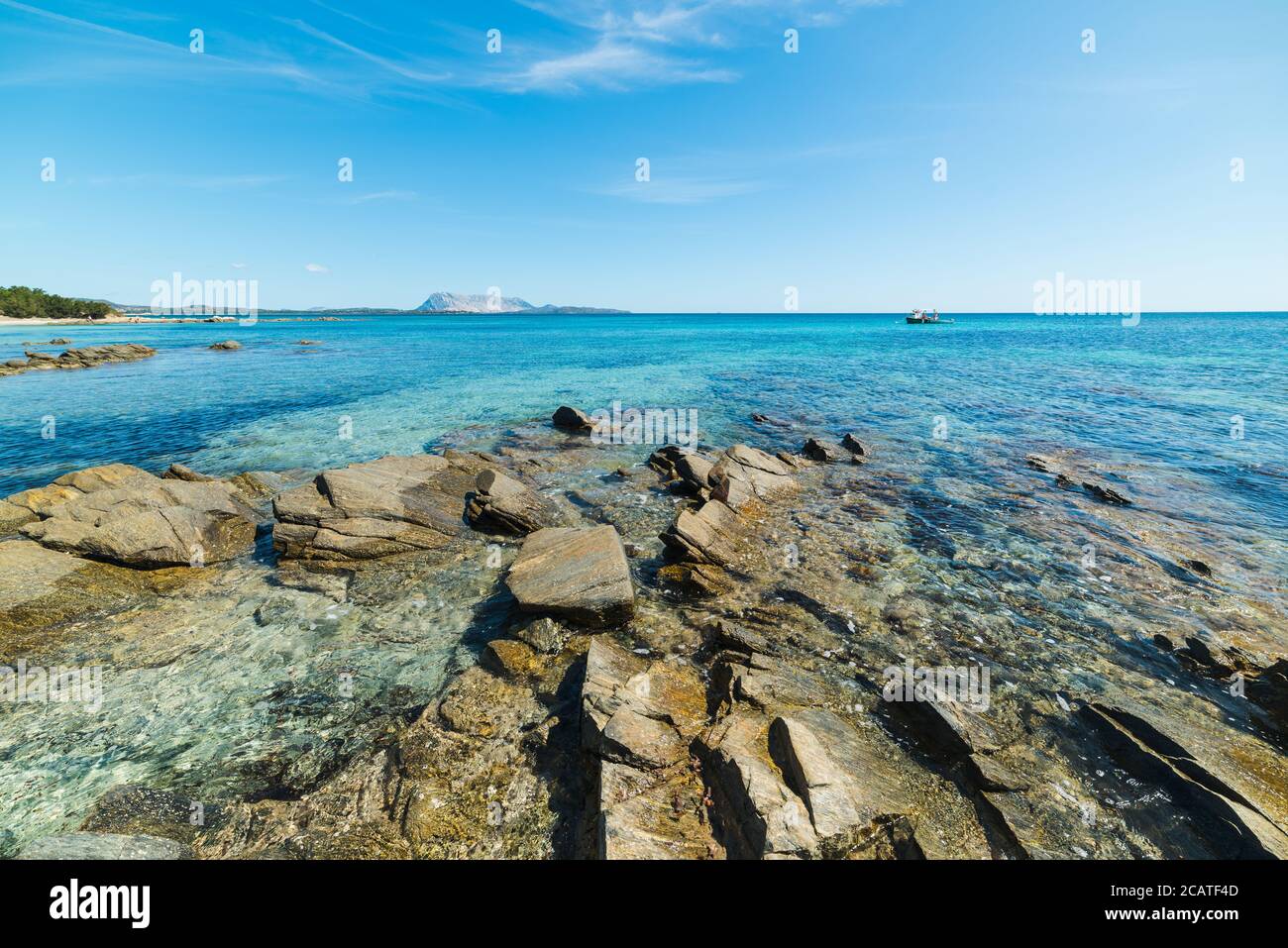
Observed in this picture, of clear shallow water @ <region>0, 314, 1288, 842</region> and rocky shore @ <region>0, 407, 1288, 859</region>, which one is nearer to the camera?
rocky shore @ <region>0, 407, 1288, 859</region>

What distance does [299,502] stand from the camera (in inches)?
623

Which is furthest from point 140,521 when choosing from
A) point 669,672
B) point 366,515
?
point 669,672

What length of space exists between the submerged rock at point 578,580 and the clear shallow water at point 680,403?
18168 mm

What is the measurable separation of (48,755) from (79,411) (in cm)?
4252

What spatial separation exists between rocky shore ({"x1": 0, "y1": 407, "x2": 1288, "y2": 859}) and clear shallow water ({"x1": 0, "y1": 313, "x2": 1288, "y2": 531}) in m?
9.44

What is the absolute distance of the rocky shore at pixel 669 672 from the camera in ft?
21.8

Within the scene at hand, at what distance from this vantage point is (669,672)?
380 inches

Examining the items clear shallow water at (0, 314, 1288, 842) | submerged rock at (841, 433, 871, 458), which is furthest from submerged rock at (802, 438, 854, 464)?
clear shallow water at (0, 314, 1288, 842)

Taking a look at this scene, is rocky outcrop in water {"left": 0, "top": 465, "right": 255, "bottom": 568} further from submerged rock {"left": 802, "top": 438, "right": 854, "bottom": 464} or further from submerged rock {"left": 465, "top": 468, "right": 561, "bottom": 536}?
submerged rock {"left": 802, "top": 438, "right": 854, "bottom": 464}

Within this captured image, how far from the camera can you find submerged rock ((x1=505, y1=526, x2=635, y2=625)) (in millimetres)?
11367

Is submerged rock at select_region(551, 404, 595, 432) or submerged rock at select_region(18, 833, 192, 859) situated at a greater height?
submerged rock at select_region(551, 404, 595, 432)
